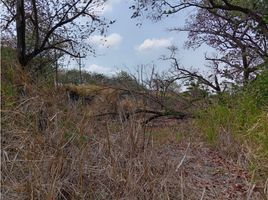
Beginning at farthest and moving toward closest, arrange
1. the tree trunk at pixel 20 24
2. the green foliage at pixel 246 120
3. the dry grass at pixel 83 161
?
the tree trunk at pixel 20 24 < the green foliage at pixel 246 120 < the dry grass at pixel 83 161

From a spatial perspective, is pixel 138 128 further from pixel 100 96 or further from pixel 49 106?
pixel 100 96

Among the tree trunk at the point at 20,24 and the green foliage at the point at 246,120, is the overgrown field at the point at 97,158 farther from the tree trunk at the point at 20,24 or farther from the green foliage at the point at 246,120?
the tree trunk at the point at 20,24

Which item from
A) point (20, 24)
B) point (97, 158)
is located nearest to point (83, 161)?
point (97, 158)

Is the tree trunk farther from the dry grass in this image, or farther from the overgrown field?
the dry grass

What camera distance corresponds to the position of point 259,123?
19.0 feet

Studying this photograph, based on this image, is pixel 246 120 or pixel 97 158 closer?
pixel 97 158

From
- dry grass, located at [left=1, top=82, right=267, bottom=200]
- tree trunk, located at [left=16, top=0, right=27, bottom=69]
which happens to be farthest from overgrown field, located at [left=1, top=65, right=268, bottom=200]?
tree trunk, located at [left=16, top=0, right=27, bottom=69]

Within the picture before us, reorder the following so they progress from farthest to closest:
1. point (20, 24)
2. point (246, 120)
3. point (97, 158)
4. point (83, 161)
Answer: point (20, 24)
point (246, 120)
point (97, 158)
point (83, 161)

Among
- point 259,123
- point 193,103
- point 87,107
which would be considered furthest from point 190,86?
point 87,107

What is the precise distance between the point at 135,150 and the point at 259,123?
Answer: 2366 mm

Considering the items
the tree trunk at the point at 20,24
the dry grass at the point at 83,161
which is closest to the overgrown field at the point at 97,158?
the dry grass at the point at 83,161

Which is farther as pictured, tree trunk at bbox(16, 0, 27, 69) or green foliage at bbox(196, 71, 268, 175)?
tree trunk at bbox(16, 0, 27, 69)

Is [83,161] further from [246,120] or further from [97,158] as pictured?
[246,120]

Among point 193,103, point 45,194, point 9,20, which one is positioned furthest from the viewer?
point 9,20
